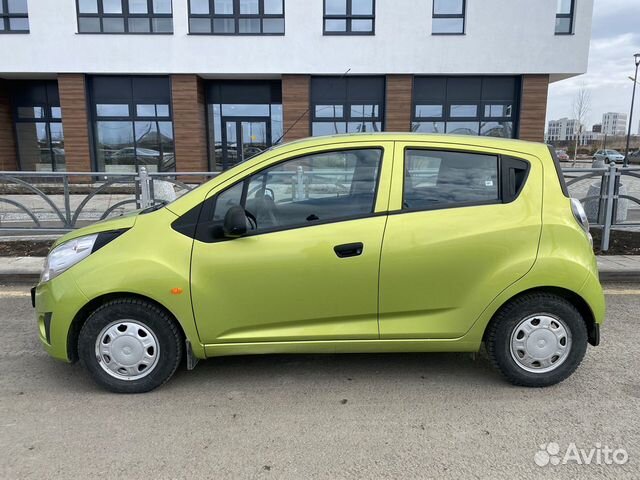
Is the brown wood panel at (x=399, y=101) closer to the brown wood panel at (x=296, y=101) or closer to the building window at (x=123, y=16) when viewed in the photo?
the brown wood panel at (x=296, y=101)

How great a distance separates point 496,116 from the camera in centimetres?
1805

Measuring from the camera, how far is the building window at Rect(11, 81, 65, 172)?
18688 millimetres

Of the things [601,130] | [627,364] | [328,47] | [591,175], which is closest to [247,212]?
[627,364]

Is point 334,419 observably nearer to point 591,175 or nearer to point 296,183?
point 296,183

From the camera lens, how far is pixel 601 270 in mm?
5969

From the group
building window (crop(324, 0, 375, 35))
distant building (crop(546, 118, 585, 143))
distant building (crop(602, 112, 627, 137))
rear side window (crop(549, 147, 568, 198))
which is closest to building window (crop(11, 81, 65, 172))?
building window (crop(324, 0, 375, 35))

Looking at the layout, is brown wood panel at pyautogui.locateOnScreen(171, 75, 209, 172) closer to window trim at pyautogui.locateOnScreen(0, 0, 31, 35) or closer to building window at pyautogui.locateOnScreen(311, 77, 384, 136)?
building window at pyautogui.locateOnScreen(311, 77, 384, 136)

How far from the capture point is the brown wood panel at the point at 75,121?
55.9 feet

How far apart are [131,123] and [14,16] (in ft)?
17.1

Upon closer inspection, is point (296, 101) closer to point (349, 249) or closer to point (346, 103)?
point (346, 103)

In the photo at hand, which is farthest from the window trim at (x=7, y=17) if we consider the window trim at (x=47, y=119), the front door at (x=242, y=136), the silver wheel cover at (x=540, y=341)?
the silver wheel cover at (x=540, y=341)

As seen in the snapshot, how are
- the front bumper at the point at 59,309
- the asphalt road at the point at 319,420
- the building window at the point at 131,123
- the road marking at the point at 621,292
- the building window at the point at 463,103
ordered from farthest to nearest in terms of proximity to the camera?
the building window at the point at 463,103
the building window at the point at 131,123
the road marking at the point at 621,292
the front bumper at the point at 59,309
the asphalt road at the point at 319,420

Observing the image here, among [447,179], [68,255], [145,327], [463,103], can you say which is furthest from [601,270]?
[463,103]

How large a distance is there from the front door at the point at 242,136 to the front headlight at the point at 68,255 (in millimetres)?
16004
